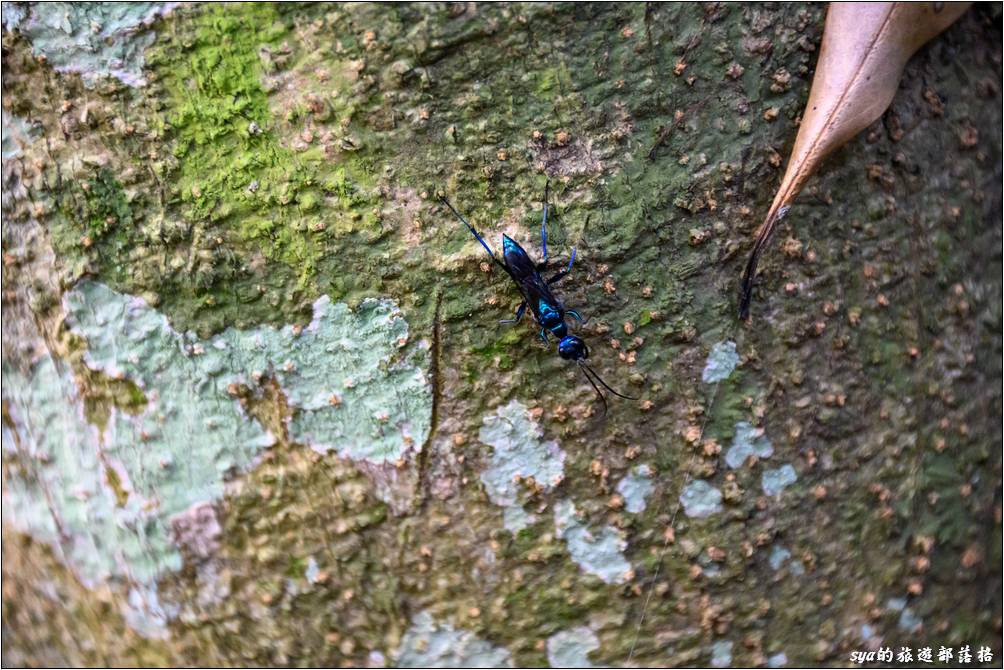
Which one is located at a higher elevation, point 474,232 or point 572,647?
point 474,232

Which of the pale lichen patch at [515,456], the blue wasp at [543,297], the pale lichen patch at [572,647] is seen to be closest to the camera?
the blue wasp at [543,297]

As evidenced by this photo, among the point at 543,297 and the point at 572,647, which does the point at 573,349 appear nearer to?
the point at 543,297

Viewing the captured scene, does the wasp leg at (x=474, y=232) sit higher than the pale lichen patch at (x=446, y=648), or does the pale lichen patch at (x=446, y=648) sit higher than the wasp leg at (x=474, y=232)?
the wasp leg at (x=474, y=232)

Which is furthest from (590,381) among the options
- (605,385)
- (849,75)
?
(849,75)

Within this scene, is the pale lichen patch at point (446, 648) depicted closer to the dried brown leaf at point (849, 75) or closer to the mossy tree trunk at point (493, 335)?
the mossy tree trunk at point (493, 335)

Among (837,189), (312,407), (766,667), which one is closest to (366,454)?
(312,407)

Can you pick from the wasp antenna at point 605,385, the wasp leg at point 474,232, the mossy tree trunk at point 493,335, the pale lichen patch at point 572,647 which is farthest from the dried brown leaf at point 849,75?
the pale lichen patch at point 572,647
